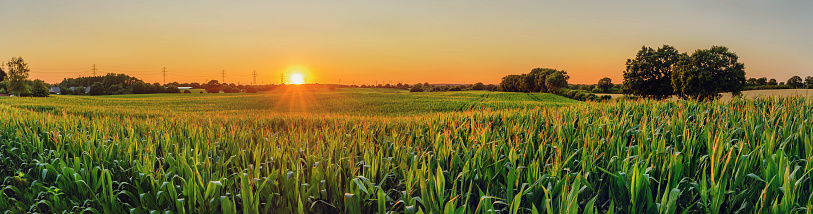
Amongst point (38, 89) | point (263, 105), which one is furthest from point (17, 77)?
point (263, 105)

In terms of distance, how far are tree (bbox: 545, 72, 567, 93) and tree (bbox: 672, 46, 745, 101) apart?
43812mm

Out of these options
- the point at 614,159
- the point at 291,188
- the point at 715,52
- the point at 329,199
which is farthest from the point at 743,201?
the point at 715,52

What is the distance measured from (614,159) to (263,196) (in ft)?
11.8

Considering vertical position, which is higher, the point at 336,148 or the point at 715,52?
the point at 715,52

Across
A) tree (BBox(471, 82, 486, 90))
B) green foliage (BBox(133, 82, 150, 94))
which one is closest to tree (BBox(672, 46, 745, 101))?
tree (BBox(471, 82, 486, 90))

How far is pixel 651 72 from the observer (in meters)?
58.8

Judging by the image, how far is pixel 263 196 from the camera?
408 cm

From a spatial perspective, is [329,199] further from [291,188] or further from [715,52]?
[715,52]

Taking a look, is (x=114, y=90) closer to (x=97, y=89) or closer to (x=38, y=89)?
(x=97, y=89)

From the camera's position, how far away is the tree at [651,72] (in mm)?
58250

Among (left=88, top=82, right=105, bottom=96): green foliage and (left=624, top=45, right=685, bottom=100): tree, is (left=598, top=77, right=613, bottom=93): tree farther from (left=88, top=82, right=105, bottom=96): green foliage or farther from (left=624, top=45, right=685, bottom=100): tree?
(left=88, top=82, right=105, bottom=96): green foliage

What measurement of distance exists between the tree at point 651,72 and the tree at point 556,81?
131ft

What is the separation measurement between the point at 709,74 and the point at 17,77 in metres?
109

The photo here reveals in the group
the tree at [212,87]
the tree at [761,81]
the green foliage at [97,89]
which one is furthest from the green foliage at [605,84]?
the green foliage at [97,89]
